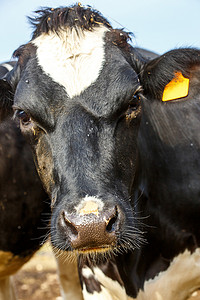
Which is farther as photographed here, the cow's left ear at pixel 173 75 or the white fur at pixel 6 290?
the white fur at pixel 6 290

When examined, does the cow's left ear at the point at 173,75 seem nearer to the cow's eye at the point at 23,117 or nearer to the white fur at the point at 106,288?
the cow's eye at the point at 23,117

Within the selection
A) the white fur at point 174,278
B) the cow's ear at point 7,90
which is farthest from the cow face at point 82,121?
the white fur at point 174,278

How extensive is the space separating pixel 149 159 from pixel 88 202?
1.57m

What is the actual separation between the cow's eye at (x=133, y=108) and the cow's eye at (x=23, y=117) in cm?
77

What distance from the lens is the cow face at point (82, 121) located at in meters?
3.22

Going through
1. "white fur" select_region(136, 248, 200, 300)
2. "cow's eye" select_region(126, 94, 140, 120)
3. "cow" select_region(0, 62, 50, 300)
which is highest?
"cow's eye" select_region(126, 94, 140, 120)

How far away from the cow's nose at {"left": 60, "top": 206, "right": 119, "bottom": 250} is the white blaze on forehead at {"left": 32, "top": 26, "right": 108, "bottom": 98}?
0.96 meters

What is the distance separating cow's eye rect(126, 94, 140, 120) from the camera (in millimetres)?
3830

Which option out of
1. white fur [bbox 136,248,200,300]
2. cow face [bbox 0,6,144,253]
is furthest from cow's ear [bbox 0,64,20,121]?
white fur [bbox 136,248,200,300]

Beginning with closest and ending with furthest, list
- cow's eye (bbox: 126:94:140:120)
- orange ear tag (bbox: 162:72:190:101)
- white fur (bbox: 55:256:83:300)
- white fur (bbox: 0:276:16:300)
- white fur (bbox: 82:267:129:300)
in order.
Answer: cow's eye (bbox: 126:94:140:120)
orange ear tag (bbox: 162:72:190:101)
white fur (bbox: 82:267:129:300)
white fur (bbox: 0:276:16:300)
white fur (bbox: 55:256:83:300)

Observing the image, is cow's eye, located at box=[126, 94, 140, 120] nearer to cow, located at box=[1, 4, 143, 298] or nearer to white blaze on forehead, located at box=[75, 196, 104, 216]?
cow, located at box=[1, 4, 143, 298]

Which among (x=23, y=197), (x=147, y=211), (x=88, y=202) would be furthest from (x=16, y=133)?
(x=88, y=202)

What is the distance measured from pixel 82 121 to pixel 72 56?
23.4 inches

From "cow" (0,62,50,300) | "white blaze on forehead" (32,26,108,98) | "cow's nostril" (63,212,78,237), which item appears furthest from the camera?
"cow" (0,62,50,300)
